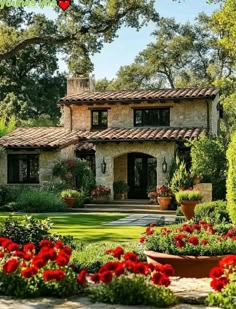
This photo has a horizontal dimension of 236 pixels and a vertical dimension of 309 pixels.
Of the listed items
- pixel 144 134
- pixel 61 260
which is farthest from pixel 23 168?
pixel 61 260

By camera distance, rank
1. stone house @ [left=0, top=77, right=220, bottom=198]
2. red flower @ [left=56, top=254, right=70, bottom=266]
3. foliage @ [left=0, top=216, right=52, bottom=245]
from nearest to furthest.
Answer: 1. red flower @ [left=56, top=254, right=70, bottom=266]
2. foliage @ [left=0, top=216, right=52, bottom=245]
3. stone house @ [left=0, top=77, right=220, bottom=198]

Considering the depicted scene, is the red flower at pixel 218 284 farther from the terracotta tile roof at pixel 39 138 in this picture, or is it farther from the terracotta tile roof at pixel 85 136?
the terracotta tile roof at pixel 39 138

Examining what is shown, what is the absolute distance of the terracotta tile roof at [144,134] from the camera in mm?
26453

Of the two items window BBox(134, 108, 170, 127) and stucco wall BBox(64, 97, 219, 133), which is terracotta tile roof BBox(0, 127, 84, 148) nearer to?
stucco wall BBox(64, 97, 219, 133)

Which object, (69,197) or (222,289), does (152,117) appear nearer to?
(69,197)

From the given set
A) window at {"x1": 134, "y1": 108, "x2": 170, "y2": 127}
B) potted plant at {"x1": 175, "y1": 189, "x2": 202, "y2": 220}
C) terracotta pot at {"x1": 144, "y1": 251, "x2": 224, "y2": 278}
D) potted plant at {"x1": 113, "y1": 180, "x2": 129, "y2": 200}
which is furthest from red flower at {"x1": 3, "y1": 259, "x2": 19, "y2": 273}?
window at {"x1": 134, "y1": 108, "x2": 170, "y2": 127}

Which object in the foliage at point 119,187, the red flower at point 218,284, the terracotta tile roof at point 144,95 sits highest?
the terracotta tile roof at point 144,95

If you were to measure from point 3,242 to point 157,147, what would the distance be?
1955 cm

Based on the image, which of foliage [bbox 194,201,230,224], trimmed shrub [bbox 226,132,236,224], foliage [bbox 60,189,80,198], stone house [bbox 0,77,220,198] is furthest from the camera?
stone house [bbox 0,77,220,198]

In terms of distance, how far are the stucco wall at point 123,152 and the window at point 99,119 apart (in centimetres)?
303

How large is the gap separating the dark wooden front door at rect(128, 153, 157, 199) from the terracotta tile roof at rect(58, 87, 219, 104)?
10.1 ft

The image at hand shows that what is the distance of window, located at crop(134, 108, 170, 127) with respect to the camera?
96.1 ft

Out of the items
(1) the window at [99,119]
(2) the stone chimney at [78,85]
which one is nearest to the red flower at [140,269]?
(1) the window at [99,119]

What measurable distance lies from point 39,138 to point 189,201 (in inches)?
451
